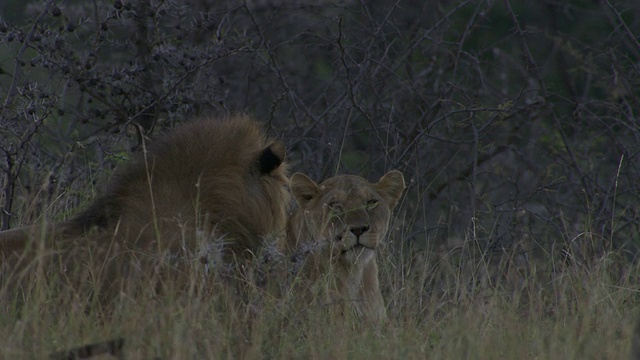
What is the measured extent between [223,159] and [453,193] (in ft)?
14.4

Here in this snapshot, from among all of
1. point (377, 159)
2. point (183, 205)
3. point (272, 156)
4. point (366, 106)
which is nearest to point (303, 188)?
point (272, 156)

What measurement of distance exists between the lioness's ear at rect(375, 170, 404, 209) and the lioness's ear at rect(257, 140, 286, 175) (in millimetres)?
811

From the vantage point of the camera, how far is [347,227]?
4922 mm

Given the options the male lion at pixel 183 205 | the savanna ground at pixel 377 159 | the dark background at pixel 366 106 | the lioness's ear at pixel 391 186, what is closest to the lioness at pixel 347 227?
the lioness's ear at pixel 391 186

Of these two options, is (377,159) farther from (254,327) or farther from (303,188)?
(254,327)

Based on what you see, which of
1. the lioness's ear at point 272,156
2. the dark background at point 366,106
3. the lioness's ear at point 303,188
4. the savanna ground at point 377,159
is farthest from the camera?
the dark background at point 366,106

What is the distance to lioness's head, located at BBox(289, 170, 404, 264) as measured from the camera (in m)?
4.93

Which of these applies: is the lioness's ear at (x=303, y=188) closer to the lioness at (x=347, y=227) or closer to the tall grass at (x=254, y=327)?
the lioness at (x=347, y=227)

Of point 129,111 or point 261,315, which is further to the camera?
point 129,111

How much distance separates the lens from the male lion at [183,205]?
Result: 4172mm

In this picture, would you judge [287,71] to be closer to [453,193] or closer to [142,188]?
[453,193]

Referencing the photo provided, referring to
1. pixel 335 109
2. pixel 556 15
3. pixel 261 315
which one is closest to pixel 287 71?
pixel 335 109

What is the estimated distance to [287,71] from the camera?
29.5 feet

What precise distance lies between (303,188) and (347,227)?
37cm
